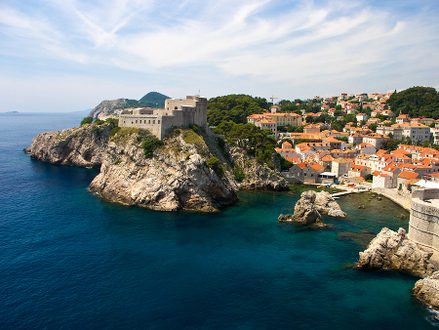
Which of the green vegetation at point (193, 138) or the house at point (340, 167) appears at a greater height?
the green vegetation at point (193, 138)

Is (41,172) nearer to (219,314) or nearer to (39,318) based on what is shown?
(39,318)

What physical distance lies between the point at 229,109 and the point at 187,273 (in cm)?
7244

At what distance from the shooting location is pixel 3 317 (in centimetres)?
2195

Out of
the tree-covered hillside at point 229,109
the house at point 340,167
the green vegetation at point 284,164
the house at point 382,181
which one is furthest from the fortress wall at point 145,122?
the house at point 382,181

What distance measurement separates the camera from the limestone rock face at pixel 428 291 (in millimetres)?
24078

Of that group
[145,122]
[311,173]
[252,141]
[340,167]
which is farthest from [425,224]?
[145,122]

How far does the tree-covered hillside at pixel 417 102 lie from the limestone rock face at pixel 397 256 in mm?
95929

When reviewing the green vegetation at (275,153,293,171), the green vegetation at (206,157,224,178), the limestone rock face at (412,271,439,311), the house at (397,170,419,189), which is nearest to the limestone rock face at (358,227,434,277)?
the limestone rock face at (412,271,439,311)

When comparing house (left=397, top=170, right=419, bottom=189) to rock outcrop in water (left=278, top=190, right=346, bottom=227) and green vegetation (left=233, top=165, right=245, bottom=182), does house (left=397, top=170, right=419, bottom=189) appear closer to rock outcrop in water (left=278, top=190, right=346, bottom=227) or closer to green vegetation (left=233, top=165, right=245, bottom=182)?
rock outcrop in water (left=278, top=190, right=346, bottom=227)

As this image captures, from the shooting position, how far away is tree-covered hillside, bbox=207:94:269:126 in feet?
276

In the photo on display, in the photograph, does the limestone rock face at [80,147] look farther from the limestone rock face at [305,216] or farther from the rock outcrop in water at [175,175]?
the limestone rock face at [305,216]

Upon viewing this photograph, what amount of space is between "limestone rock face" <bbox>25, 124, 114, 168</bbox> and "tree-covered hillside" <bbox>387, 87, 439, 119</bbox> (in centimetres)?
9806

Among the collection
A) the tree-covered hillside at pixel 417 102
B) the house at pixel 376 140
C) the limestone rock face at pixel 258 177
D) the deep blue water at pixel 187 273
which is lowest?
the deep blue water at pixel 187 273

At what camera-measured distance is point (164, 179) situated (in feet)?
149
